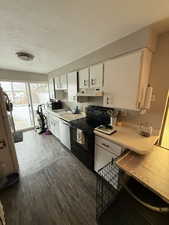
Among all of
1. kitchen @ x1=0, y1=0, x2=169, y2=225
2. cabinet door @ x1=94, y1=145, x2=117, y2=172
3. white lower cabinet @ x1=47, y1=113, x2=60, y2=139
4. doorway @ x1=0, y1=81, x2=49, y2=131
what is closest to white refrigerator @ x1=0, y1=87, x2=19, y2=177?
kitchen @ x1=0, y1=0, x2=169, y2=225

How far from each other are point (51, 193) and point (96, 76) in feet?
7.24

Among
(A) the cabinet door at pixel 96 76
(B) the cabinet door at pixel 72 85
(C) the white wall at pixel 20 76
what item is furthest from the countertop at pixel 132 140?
(C) the white wall at pixel 20 76

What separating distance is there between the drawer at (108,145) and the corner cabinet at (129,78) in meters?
0.61

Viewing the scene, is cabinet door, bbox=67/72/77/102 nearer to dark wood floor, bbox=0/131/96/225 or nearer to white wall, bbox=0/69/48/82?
dark wood floor, bbox=0/131/96/225

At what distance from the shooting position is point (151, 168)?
976 mm

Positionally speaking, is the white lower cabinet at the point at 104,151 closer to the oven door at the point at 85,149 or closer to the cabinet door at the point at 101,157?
the cabinet door at the point at 101,157

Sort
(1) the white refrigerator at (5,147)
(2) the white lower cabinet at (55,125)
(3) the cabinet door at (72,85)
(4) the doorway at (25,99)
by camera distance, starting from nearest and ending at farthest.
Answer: (1) the white refrigerator at (5,147) → (3) the cabinet door at (72,85) → (2) the white lower cabinet at (55,125) → (4) the doorway at (25,99)

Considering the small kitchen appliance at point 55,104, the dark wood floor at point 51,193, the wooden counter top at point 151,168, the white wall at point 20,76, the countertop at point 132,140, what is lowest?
Result: the dark wood floor at point 51,193

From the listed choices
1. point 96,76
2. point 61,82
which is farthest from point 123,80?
point 61,82

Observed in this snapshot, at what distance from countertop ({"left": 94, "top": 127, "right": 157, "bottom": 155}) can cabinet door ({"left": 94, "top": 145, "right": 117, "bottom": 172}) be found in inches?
10.6

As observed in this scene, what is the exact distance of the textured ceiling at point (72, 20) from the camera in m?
0.98

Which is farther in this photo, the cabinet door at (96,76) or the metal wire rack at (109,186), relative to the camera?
the cabinet door at (96,76)

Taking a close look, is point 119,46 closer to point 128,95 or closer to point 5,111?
point 128,95

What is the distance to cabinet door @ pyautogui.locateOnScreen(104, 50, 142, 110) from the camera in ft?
4.53
